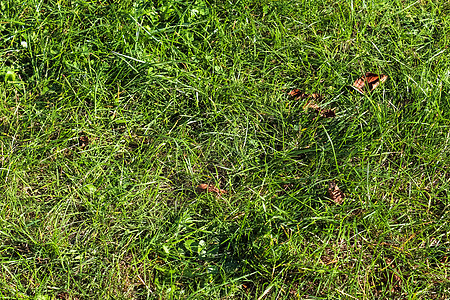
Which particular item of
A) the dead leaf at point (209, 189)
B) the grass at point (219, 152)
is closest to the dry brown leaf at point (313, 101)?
the grass at point (219, 152)

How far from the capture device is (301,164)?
2.98m

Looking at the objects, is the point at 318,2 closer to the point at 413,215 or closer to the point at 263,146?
the point at 263,146

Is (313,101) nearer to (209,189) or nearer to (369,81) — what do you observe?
(369,81)

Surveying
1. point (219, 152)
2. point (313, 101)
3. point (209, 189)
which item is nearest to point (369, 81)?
point (313, 101)

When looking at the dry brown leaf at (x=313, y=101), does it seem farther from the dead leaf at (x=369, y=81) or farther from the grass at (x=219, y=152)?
the dead leaf at (x=369, y=81)

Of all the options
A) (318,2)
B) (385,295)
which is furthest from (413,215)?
(318,2)

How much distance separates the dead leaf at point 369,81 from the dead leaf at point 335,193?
2.27 feet

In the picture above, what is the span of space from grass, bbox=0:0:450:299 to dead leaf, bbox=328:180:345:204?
0.11 ft

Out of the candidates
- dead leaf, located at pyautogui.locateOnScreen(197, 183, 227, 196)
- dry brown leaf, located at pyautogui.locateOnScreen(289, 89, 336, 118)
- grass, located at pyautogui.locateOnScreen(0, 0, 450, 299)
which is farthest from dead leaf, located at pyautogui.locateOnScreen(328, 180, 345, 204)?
dead leaf, located at pyautogui.locateOnScreen(197, 183, 227, 196)

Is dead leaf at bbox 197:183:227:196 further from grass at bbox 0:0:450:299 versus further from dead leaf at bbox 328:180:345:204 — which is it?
dead leaf at bbox 328:180:345:204

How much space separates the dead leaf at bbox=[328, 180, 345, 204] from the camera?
2920 millimetres

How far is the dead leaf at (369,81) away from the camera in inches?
126

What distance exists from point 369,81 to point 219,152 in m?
1.13

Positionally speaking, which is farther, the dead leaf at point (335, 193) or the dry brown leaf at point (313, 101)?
the dry brown leaf at point (313, 101)
